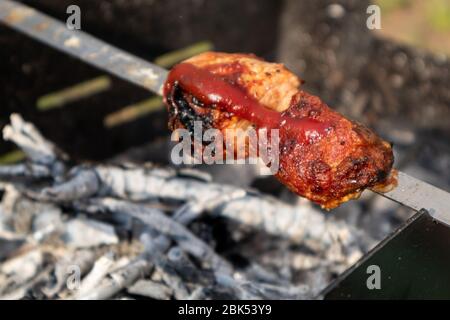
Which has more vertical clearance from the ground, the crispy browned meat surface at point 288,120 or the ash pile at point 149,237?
the crispy browned meat surface at point 288,120

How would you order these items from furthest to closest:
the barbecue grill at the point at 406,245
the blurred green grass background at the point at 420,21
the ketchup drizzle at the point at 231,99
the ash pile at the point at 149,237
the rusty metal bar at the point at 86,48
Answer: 1. the blurred green grass background at the point at 420,21
2. the ash pile at the point at 149,237
3. the rusty metal bar at the point at 86,48
4. the ketchup drizzle at the point at 231,99
5. the barbecue grill at the point at 406,245

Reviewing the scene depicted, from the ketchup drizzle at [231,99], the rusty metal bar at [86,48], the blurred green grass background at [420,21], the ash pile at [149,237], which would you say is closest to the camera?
the ketchup drizzle at [231,99]

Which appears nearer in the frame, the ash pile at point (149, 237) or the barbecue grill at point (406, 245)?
the barbecue grill at point (406, 245)

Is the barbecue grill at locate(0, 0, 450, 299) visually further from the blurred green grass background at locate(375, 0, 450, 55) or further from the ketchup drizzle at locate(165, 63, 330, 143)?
the blurred green grass background at locate(375, 0, 450, 55)

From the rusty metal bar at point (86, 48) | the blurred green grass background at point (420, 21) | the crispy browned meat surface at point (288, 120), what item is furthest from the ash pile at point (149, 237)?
the blurred green grass background at point (420, 21)

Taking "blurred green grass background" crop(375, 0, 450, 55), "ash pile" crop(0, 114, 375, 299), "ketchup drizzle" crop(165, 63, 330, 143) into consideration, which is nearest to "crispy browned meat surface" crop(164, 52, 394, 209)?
"ketchup drizzle" crop(165, 63, 330, 143)

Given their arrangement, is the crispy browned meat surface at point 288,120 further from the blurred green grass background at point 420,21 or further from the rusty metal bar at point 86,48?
the blurred green grass background at point 420,21

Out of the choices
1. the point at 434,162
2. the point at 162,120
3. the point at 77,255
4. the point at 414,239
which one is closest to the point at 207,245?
the point at 77,255

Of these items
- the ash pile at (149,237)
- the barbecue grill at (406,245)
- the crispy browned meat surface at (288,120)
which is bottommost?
the ash pile at (149,237)

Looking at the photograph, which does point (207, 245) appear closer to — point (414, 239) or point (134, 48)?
point (414, 239)
